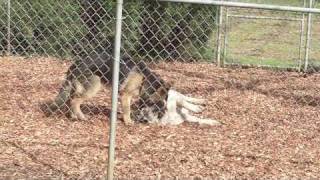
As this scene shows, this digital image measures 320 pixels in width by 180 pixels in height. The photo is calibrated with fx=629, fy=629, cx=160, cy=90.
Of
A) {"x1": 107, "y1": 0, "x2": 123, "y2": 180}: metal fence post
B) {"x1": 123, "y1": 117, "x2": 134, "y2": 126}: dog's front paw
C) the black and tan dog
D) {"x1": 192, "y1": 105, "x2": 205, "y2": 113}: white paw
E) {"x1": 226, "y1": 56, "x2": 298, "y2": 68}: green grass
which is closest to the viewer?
{"x1": 107, "y1": 0, "x2": 123, "y2": 180}: metal fence post

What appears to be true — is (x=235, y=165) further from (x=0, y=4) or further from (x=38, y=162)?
(x=0, y=4)

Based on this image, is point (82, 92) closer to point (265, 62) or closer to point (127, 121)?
point (127, 121)

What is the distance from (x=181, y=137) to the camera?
785 cm

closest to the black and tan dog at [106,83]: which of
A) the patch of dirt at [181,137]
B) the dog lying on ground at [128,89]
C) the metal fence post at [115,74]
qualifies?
the dog lying on ground at [128,89]

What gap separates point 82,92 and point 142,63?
3.01 ft

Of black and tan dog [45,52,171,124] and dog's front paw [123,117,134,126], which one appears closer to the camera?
black and tan dog [45,52,171,124]

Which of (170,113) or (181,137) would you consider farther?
(170,113)

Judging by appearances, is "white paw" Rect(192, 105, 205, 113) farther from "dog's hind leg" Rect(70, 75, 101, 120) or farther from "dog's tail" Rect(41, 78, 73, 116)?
"dog's tail" Rect(41, 78, 73, 116)

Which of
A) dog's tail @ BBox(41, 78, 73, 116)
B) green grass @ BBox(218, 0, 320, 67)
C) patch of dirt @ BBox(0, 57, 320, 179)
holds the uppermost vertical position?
green grass @ BBox(218, 0, 320, 67)

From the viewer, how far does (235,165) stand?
669cm

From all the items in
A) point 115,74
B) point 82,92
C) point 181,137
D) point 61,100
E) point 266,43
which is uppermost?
point 115,74

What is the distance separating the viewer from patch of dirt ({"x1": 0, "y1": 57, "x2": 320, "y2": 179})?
21.2 ft

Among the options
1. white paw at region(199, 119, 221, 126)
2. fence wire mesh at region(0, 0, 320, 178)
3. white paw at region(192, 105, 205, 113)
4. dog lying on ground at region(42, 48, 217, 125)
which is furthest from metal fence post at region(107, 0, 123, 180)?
white paw at region(192, 105, 205, 113)

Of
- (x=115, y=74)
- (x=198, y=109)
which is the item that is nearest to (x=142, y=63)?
(x=198, y=109)
